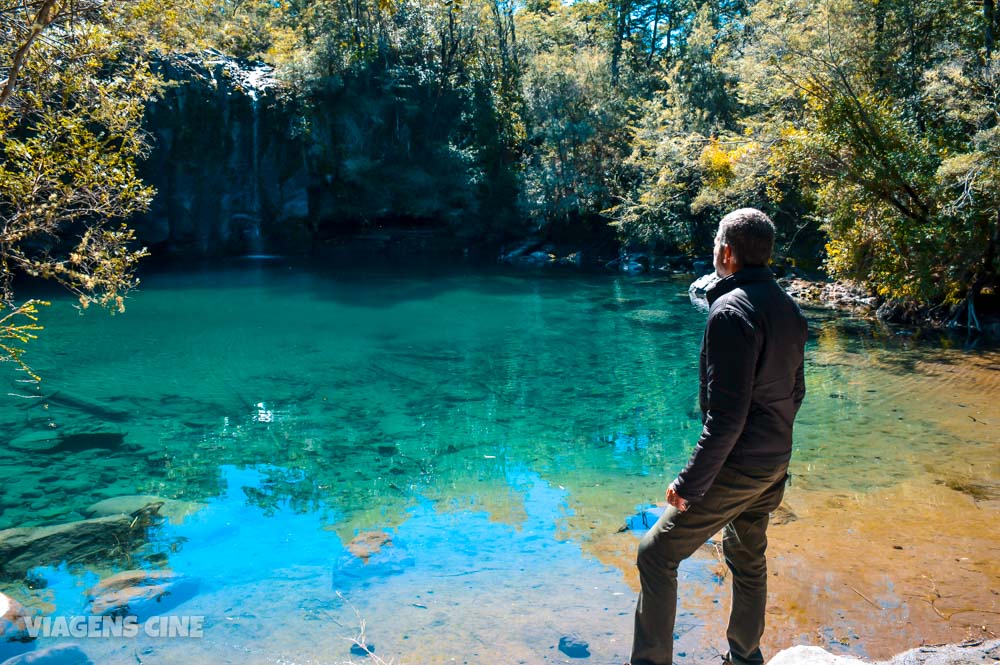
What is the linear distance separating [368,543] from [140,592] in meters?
1.65

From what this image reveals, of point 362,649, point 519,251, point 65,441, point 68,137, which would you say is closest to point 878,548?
point 362,649

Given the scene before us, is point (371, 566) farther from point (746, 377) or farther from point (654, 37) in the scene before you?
point (654, 37)

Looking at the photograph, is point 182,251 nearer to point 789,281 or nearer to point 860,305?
point 789,281

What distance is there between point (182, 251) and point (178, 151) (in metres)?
4.47

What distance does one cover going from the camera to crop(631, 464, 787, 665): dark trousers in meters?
2.98

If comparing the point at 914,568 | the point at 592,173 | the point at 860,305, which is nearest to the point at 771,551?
the point at 914,568

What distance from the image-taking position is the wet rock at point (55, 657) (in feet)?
13.6

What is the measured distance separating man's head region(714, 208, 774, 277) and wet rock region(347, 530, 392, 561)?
3817mm

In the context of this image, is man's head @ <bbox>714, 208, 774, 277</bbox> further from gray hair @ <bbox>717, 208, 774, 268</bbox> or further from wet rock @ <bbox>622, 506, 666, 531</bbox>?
wet rock @ <bbox>622, 506, 666, 531</bbox>

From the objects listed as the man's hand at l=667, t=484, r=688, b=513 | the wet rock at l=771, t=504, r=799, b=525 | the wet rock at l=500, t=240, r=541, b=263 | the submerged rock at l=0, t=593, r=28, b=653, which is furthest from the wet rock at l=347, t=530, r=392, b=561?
the wet rock at l=500, t=240, r=541, b=263

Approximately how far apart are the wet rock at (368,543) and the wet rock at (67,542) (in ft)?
6.04

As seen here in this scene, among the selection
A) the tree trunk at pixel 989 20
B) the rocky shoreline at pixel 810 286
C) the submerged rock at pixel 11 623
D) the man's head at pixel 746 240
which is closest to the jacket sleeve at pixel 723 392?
the man's head at pixel 746 240

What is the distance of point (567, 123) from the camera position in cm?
3061

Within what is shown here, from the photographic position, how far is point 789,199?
20.9 meters
